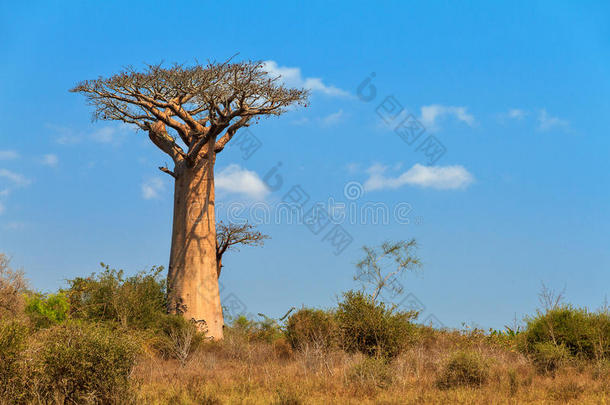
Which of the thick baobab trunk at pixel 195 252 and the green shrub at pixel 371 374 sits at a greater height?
the thick baobab trunk at pixel 195 252

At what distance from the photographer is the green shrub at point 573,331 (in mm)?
14234

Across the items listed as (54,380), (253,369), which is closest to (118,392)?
(54,380)

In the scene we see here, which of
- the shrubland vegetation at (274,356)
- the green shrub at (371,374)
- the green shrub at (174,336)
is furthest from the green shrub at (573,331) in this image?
the green shrub at (174,336)

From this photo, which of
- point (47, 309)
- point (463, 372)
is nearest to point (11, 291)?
point (47, 309)

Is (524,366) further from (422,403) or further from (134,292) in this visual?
(134,292)

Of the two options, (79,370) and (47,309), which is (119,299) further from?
(79,370)

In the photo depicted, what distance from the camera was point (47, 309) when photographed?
61.4 feet

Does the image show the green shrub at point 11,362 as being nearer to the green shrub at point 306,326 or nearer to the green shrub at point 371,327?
the green shrub at point 371,327

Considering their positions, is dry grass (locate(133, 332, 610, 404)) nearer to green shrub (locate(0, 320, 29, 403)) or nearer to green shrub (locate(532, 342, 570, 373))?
green shrub (locate(532, 342, 570, 373))

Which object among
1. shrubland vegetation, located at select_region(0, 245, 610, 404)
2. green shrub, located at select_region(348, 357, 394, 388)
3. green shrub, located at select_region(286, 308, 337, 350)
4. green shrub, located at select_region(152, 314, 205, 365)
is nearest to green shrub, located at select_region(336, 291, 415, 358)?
shrubland vegetation, located at select_region(0, 245, 610, 404)

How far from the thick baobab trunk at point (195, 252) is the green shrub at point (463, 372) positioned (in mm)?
9855

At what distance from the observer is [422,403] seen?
31.2 feet

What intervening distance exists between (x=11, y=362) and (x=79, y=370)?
1012 mm

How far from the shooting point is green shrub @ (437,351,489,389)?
1153 centimetres
